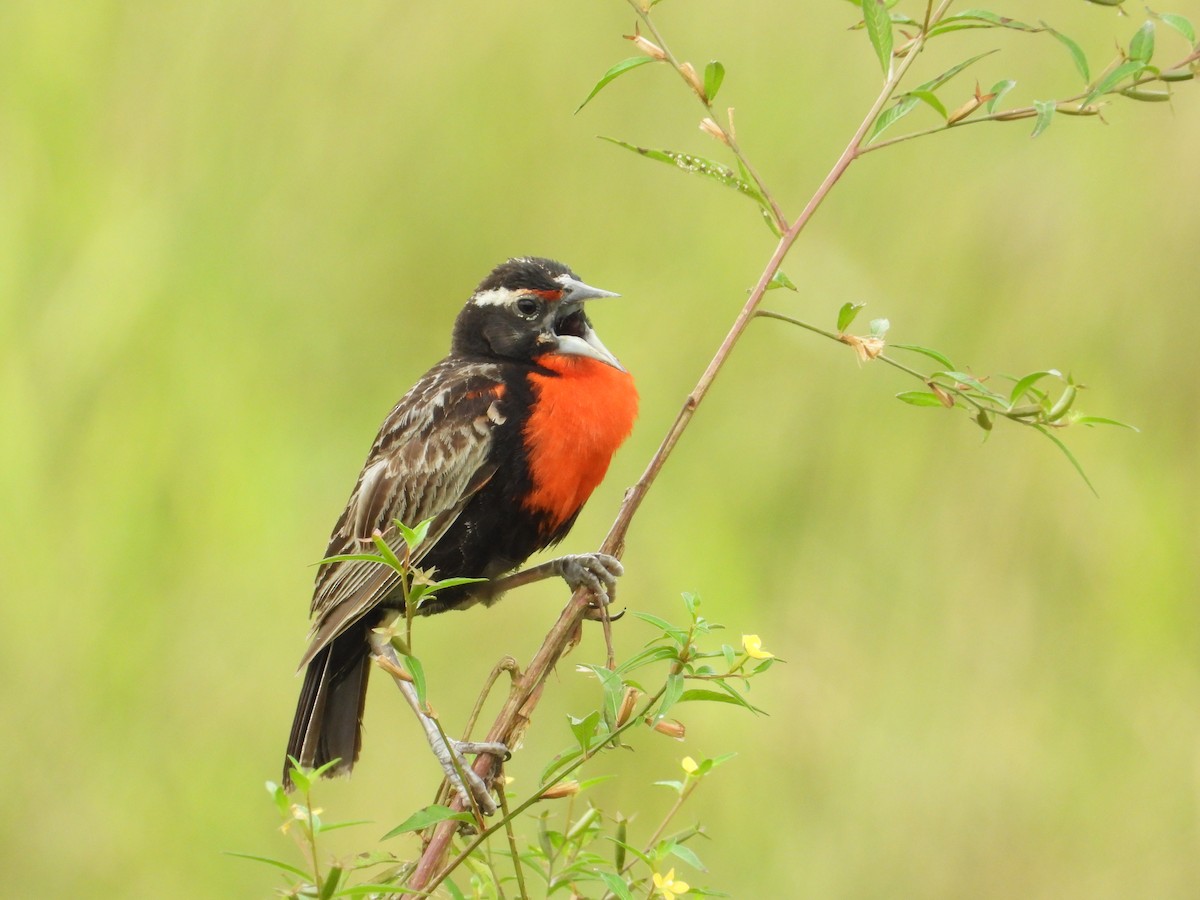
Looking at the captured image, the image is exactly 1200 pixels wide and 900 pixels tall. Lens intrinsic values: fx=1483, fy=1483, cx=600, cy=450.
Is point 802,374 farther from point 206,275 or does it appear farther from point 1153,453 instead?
point 206,275

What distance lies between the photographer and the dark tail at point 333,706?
2.97 metres

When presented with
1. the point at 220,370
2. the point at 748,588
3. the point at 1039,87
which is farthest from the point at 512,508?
the point at 1039,87

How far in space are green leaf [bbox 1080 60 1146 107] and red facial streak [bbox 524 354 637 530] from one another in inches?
51.8

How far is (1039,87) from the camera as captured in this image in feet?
12.6

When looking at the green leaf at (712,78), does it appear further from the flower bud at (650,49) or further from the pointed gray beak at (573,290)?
the pointed gray beak at (573,290)

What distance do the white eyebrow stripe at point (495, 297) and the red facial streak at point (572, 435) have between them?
228 mm

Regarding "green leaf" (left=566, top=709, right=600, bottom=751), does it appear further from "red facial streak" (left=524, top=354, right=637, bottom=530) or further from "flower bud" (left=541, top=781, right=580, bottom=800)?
"red facial streak" (left=524, top=354, right=637, bottom=530)

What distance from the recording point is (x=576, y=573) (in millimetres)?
2691

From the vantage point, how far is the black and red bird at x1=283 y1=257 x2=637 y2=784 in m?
2.86

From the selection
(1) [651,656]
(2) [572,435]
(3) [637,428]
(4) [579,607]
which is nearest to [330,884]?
(1) [651,656]

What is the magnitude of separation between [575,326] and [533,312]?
0.40ft

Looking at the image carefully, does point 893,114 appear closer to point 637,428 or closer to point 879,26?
point 879,26

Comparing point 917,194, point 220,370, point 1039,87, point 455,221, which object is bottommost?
point 220,370

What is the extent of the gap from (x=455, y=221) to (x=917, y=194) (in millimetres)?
1243
